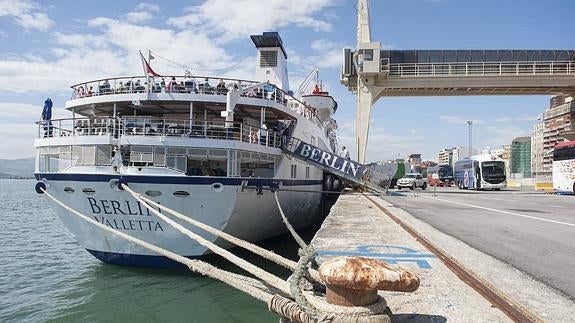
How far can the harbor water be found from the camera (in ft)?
29.9

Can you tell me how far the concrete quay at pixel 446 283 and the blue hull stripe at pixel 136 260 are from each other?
541cm

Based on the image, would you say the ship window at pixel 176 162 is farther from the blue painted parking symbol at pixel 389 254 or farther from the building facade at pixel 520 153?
the building facade at pixel 520 153

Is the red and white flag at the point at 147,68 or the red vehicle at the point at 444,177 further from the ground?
the red and white flag at the point at 147,68

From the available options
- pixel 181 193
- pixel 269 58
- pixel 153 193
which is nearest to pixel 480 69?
pixel 269 58

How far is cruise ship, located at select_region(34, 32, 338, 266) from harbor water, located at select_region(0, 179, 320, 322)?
0.85 metres

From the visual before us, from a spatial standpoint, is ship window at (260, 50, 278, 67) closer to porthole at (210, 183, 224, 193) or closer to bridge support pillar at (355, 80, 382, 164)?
porthole at (210, 183, 224, 193)

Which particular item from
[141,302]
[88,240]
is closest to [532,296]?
[141,302]

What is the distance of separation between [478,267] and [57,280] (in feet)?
36.1

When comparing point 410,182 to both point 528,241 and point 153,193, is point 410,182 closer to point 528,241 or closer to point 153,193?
point 153,193

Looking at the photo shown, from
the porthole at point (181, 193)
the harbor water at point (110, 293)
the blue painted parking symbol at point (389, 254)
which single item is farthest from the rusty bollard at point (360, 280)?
the porthole at point (181, 193)

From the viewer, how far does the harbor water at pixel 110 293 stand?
29.9 ft

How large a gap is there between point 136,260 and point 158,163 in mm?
2738

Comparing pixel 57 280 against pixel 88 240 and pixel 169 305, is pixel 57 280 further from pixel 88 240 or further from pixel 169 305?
pixel 169 305

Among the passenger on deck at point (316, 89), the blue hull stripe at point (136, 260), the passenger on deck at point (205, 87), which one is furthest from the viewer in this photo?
the passenger on deck at point (316, 89)
